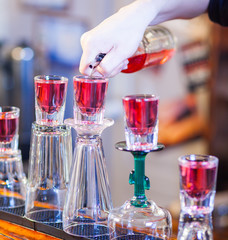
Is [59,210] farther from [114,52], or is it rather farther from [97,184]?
[114,52]

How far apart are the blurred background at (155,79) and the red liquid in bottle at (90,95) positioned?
226cm

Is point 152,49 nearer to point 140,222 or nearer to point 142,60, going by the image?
point 142,60

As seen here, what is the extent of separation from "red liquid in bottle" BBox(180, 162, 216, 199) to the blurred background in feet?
8.08

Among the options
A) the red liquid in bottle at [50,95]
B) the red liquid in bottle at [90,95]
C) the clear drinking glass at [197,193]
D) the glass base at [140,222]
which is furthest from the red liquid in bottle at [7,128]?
the clear drinking glass at [197,193]

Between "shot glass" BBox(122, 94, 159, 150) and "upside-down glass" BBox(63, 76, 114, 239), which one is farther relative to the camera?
"upside-down glass" BBox(63, 76, 114, 239)

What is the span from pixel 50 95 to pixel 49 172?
0.60ft

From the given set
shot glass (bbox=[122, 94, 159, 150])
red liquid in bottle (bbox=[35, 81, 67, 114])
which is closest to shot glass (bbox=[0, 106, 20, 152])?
red liquid in bottle (bbox=[35, 81, 67, 114])

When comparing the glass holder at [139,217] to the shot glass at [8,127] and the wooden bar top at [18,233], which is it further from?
the shot glass at [8,127]

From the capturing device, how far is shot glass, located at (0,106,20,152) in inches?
44.6

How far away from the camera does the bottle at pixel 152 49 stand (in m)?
1.16

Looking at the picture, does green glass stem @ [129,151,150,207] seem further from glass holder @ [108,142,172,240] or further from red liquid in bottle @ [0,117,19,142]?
red liquid in bottle @ [0,117,19,142]

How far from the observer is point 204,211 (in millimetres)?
829

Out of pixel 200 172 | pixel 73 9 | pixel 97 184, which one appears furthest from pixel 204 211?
pixel 73 9

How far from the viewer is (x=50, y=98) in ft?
3.40
